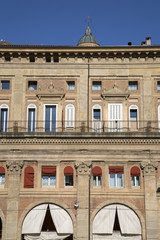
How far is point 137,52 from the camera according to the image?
112ft

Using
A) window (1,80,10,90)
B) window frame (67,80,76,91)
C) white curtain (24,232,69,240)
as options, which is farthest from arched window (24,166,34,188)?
window frame (67,80,76,91)

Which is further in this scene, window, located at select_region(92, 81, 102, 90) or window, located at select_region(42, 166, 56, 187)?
window, located at select_region(92, 81, 102, 90)

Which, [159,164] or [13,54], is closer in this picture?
[159,164]

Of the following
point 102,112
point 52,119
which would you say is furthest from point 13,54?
point 102,112

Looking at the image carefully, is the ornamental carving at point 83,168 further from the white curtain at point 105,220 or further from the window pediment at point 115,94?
the window pediment at point 115,94

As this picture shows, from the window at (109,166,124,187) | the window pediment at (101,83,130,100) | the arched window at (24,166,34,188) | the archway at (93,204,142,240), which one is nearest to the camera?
the archway at (93,204,142,240)

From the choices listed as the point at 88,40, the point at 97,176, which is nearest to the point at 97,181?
the point at 97,176

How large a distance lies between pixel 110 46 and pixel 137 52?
7.50 feet

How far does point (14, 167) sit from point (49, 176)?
2.81m

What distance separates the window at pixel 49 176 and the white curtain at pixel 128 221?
5.45 m

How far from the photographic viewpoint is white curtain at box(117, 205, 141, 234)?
1227 inches

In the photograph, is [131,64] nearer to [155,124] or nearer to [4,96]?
[155,124]

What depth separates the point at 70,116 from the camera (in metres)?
33.8

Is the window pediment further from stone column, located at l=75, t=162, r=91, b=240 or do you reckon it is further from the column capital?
the column capital
